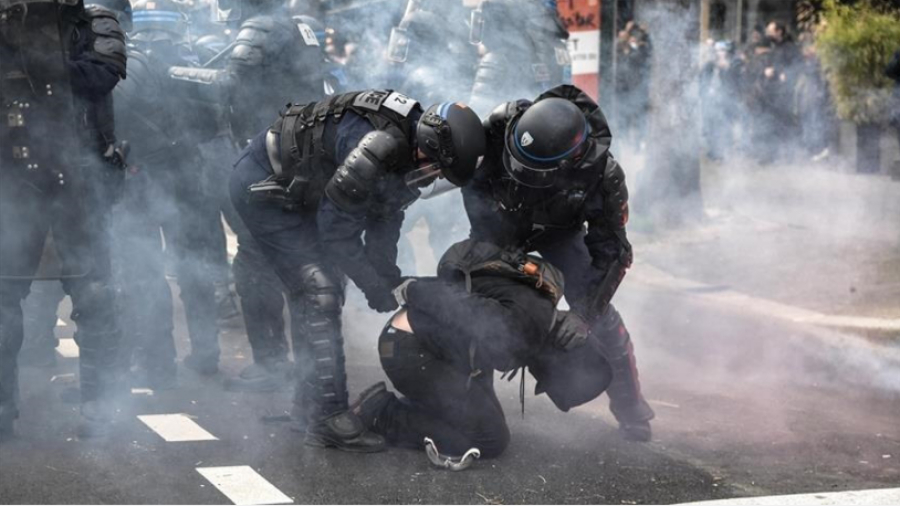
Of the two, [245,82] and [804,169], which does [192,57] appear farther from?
[804,169]

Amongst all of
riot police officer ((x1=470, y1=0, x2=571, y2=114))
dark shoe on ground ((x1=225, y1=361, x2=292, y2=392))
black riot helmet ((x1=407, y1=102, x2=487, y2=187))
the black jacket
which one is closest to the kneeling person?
the black jacket

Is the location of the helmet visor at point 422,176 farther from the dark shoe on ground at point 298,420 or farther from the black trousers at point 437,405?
the dark shoe on ground at point 298,420

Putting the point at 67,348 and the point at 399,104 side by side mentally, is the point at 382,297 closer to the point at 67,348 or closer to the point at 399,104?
the point at 399,104

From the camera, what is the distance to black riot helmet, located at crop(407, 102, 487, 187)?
184 inches

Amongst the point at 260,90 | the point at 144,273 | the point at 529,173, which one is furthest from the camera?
the point at 260,90

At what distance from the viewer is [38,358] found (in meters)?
6.41

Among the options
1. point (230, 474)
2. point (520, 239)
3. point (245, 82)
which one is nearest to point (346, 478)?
point (230, 474)

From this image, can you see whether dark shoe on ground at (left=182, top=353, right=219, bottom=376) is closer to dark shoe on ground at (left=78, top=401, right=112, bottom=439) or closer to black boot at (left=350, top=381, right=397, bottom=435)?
dark shoe on ground at (left=78, top=401, right=112, bottom=439)

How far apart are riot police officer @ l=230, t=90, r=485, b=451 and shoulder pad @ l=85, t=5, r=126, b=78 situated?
0.64 metres

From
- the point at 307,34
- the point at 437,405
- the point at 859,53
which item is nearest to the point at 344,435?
the point at 437,405

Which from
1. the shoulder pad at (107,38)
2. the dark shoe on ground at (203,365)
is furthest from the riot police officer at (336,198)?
the dark shoe on ground at (203,365)

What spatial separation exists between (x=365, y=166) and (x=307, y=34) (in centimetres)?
237

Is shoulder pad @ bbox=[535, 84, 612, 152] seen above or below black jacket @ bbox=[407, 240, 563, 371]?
above

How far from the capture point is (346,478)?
15.5 feet
